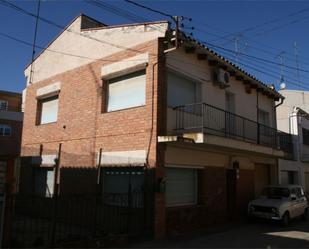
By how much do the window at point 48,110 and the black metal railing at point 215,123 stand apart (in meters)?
5.71

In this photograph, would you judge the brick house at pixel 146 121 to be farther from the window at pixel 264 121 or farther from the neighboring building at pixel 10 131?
the window at pixel 264 121

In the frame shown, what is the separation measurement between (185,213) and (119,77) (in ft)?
16.2

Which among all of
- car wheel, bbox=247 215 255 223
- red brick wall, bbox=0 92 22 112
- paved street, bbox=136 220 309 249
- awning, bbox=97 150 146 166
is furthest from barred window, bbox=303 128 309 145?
red brick wall, bbox=0 92 22 112

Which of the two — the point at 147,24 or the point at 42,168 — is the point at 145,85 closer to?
the point at 147,24

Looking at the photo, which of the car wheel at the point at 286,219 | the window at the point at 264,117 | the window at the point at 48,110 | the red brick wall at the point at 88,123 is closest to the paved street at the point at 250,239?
the car wheel at the point at 286,219

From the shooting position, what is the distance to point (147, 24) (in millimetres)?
11844

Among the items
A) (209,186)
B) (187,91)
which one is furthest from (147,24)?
(209,186)

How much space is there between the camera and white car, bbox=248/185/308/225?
13922mm

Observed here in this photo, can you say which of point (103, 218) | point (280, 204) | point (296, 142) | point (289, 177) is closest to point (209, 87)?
point (280, 204)

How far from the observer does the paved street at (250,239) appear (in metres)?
10.2

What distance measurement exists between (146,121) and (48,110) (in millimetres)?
6067

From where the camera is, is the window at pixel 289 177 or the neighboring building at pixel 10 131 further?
the window at pixel 289 177

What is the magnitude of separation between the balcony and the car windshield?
2157mm

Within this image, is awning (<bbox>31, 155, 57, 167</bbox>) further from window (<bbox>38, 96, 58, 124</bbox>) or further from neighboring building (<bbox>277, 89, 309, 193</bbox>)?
neighboring building (<bbox>277, 89, 309, 193</bbox>)
